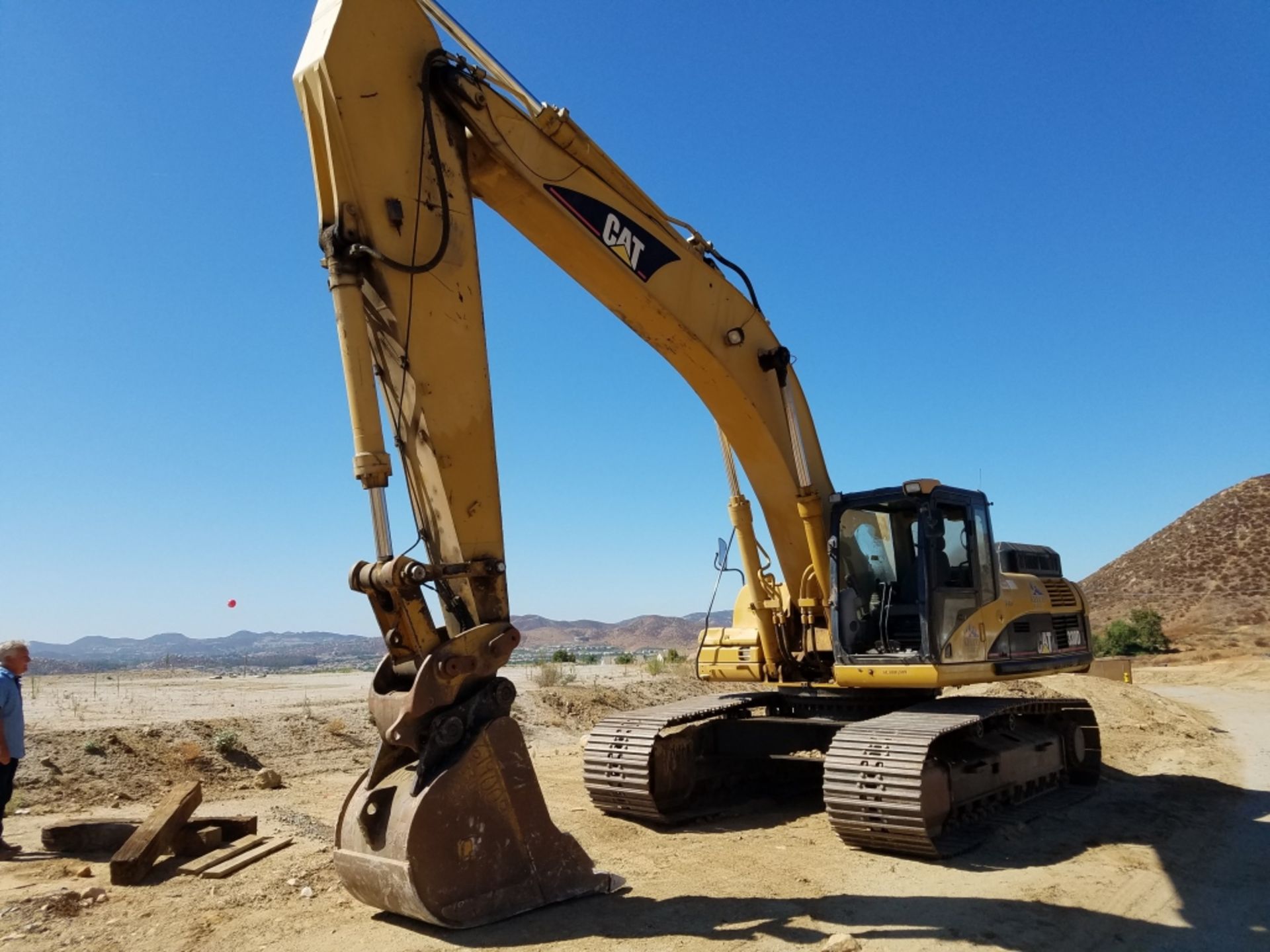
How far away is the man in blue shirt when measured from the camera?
7191mm

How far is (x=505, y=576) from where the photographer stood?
5590 millimetres

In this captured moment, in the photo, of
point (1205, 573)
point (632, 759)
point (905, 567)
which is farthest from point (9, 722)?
point (1205, 573)

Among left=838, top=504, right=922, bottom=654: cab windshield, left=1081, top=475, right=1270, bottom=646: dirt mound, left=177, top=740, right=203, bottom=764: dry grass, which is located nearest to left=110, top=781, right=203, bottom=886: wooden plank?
left=177, top=740, right=203, bottom=764: dry grass

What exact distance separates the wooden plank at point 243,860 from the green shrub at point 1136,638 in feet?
117

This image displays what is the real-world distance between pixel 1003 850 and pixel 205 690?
1516cm

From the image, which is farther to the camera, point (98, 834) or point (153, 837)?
point (98, 834)

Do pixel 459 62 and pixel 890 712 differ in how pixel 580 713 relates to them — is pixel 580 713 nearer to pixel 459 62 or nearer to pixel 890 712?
pixel 890 712

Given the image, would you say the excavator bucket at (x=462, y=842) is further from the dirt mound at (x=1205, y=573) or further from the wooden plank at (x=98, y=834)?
the dirt mound at (x=1205, y=573)

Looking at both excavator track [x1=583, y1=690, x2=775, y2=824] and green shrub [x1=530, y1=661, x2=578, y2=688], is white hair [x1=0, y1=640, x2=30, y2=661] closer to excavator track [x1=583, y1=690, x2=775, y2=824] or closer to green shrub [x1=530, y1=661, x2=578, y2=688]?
excavator track [x1=583, y1=690, x2=775, y2=824]

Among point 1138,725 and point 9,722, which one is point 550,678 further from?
point 9,722

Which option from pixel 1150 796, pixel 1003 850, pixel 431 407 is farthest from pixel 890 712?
pixel 431 407

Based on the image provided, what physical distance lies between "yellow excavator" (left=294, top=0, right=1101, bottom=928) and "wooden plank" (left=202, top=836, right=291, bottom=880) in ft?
4.70

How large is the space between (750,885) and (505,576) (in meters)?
2.51

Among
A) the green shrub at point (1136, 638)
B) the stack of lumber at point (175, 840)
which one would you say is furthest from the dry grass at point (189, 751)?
the green shrub at point (1136, 638)
